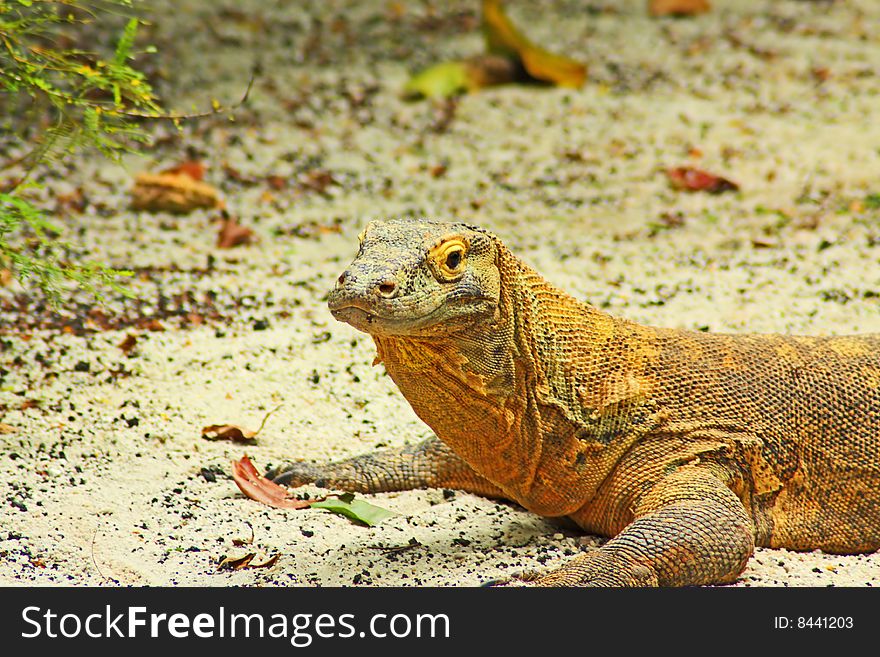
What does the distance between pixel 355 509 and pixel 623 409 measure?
3.69 ft

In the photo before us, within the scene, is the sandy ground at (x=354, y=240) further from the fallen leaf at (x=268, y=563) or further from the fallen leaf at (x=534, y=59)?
the fallen leaf at (x=534, y=59)

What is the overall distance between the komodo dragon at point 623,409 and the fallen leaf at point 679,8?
891cm

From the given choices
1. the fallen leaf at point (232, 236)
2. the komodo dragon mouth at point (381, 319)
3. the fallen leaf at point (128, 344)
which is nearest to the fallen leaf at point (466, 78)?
the fallen leaf at point (232, 236)

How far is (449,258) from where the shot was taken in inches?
136

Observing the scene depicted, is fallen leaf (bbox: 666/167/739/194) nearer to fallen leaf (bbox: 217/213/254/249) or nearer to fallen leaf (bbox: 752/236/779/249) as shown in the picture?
fallen leaf (bbox: 752/236/779/249)

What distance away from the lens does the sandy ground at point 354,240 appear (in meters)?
4.11

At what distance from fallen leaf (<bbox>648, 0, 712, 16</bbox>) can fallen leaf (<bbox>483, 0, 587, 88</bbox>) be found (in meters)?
2.55

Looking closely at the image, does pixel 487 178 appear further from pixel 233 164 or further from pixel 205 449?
pixel 205 449

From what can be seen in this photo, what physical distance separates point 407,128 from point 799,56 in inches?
166

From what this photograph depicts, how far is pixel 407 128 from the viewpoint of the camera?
972 cm

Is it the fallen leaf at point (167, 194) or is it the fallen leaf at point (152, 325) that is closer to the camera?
the fallen leaf at point (152, 325)

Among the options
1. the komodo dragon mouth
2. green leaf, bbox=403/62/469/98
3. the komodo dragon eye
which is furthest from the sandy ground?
the komodo dragon eye

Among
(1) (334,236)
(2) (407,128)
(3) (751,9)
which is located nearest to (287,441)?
(1) (334,236)

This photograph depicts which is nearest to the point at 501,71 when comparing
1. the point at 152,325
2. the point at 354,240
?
the point at 354,240
